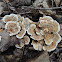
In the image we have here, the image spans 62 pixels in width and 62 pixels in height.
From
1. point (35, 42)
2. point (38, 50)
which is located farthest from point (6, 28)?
point (38, 50)

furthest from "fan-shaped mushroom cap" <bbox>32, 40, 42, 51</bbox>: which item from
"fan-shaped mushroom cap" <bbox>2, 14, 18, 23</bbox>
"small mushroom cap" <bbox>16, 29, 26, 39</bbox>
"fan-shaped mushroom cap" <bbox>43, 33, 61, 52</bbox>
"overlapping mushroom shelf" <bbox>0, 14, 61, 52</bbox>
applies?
"fan-shaped mushroom cap" <bbox>2, 14, 18, 23</bbox>

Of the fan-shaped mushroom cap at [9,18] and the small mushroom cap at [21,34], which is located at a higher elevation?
the fan-shaped mushroom cap at [9,18]

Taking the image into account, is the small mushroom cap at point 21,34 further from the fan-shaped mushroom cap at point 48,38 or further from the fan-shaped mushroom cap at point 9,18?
the fan-shaped mushroom cap at point 48,38

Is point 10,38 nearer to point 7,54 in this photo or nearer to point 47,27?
point 7,54

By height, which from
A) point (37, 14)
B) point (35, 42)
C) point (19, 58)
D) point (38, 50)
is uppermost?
point (37, 14)

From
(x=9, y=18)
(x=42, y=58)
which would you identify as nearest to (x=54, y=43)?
(x=42, y=58)

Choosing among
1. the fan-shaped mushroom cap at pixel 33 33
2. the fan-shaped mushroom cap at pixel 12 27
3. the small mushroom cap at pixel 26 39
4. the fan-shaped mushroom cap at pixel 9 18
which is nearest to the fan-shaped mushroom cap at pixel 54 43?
the fan-shaped mushroom cap at pixel 33 33

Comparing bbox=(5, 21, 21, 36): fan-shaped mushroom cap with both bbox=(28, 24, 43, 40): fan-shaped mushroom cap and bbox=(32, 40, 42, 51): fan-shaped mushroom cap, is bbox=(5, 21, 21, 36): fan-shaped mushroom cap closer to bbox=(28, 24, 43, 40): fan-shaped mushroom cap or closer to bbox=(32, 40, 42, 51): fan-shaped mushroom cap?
bbox=(28, 24, 43, 40): fan-shaped mushroom cap

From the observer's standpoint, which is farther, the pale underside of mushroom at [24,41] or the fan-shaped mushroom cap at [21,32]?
the pale underside of mushroom at [24,41]
